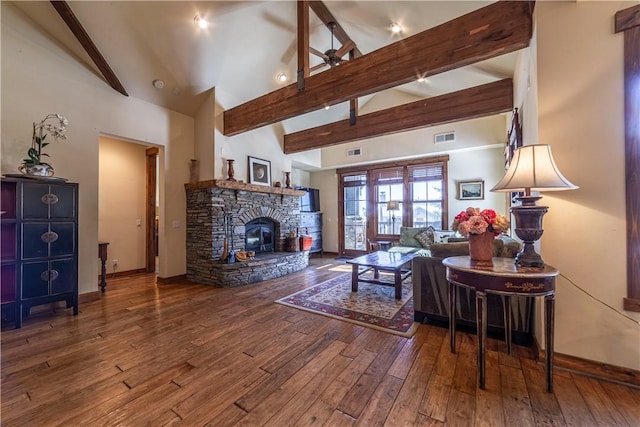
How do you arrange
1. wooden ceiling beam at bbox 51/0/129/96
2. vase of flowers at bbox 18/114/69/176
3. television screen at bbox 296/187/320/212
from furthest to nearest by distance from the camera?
television screen at bbox 296/187/320/212 → wooden ceiling beam at bbox 51/0/129/96 → vase of flowers at bbox 18/114/69/176

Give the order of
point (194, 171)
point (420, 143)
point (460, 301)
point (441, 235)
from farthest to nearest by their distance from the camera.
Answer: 1. point (420, 143)
2. point (441, 235)
3. point (194, 171)
4. point (460, 301)

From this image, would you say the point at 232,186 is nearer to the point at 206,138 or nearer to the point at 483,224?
the point at 206,138

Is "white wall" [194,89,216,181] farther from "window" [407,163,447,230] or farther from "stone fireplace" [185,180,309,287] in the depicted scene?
"window" [407,163,447,230]

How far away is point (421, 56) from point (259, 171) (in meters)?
3.62

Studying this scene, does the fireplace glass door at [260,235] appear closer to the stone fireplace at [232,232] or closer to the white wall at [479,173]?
the stone fireplace at [232,232]

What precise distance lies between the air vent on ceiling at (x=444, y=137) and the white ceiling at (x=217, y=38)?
1096 mm

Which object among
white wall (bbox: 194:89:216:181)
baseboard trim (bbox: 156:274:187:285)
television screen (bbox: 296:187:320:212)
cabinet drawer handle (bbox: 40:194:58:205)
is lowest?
baseboard trim (bbox: 156:274:187:285)

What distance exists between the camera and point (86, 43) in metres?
3.33

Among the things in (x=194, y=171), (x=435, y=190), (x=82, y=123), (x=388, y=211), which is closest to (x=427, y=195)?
(x=435, y=190)

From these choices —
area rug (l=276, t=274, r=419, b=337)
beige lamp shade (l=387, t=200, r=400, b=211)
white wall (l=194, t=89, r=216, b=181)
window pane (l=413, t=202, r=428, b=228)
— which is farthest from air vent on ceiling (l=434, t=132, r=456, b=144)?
white wall (l=194, t=89, r=216, b=181)

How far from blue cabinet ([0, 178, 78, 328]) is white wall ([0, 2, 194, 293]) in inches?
23.6

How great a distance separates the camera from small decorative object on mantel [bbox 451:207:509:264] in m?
1.99

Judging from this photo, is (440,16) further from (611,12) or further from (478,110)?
(611,12)

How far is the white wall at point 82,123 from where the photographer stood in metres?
3.00
